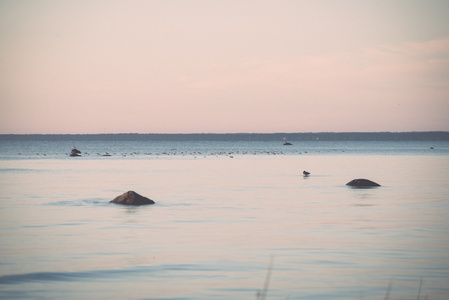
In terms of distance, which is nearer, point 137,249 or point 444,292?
point 444,292

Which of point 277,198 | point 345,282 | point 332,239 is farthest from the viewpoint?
point 277,198

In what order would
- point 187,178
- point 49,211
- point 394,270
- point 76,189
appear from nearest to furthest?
point 394,270 → point 49,211 → point 76,189 → point 187,178

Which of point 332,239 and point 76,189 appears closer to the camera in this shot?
point 332,239

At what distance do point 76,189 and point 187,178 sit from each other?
14395 mm

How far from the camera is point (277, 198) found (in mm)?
40531

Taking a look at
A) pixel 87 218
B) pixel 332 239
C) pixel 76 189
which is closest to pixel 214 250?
pixel 332 239

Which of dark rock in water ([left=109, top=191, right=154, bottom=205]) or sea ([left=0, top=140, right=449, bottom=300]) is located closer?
sea ([left=0, top=140, right=449, bottom=300])

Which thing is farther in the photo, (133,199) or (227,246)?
(133,199)

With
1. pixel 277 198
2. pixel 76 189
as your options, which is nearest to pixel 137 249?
pixel 277 198

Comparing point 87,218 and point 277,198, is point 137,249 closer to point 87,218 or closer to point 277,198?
point 87,218

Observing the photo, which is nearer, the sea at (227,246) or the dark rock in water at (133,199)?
the sea at (227,246)

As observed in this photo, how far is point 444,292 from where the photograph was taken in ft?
52.3

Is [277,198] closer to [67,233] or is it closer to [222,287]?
[67,233]

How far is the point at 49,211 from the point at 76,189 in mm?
14045
